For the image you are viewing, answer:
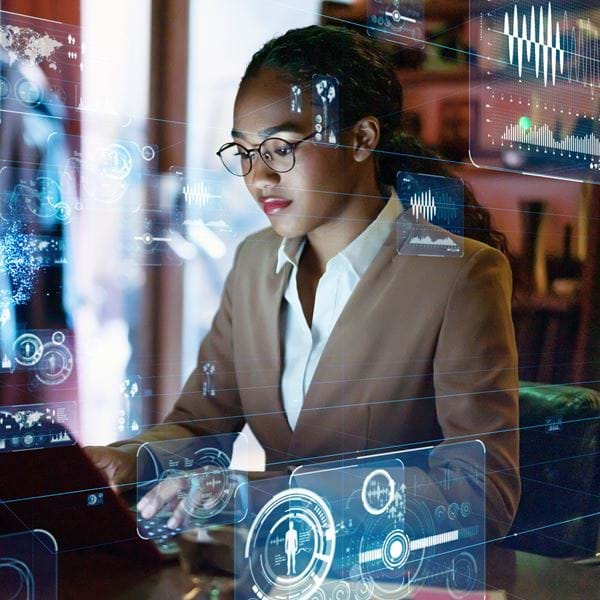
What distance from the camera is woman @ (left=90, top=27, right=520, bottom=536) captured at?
1.54 m

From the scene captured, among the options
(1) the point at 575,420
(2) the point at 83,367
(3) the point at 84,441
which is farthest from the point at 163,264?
(1) the point at 575,420

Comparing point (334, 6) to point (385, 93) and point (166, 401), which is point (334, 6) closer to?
point (385, 93)

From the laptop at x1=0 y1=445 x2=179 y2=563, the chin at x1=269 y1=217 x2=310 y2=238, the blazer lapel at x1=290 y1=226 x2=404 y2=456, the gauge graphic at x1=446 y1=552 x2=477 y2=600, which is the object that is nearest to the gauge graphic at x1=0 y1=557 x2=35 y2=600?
the laptop at x1=0 y1=445 x2=179 y2=563

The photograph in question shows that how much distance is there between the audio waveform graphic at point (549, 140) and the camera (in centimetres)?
199

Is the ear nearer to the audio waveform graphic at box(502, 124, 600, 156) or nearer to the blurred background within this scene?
the blurred background

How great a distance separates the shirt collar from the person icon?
0.57 m

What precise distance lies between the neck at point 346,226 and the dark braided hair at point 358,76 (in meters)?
0.04

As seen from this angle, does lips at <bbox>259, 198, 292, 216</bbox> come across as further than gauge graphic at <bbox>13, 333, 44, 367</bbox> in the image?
Yes

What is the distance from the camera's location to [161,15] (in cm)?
143

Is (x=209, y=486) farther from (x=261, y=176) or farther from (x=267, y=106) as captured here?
(x=267, y=106)

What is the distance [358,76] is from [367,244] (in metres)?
0.37

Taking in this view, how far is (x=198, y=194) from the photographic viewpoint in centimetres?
146

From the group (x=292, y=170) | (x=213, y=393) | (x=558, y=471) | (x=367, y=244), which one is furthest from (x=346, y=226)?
(x=558, y=471)

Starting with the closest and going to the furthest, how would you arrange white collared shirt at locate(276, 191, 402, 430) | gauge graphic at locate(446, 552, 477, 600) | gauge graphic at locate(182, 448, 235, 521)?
gauge graphic at locate(182, 448, 235, 521) → white collared shirt at locate(276, 191, 402, 430) → gauge graphic at locate(446, 552, 477, 600)
